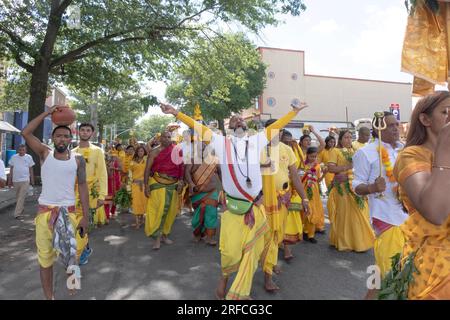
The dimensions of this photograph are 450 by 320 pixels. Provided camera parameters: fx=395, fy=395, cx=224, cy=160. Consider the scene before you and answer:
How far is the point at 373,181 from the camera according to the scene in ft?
12.1

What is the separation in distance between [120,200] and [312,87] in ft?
115

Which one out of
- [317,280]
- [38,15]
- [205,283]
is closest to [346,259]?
[317,280]

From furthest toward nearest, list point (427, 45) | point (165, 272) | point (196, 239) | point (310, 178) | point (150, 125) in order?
point (150, 125), point (310, 178), point (196, 239), point (165, 272), point (427, 45)

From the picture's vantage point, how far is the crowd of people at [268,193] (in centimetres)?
190

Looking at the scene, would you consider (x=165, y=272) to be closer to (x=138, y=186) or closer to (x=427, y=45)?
(x=427, y=45)

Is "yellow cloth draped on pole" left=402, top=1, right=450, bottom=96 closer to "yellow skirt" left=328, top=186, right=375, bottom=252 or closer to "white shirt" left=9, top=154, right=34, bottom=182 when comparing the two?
"yellow skirt" left=328, top=186, right=375, bottom=252

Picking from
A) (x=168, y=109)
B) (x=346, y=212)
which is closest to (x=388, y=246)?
(x=168, y=109)

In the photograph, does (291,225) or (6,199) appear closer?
(291,225)

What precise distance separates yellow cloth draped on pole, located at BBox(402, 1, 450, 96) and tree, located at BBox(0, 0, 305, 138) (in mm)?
10598

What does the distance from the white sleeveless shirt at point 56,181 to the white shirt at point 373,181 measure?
2810mm

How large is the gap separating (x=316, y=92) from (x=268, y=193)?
38.8 metres

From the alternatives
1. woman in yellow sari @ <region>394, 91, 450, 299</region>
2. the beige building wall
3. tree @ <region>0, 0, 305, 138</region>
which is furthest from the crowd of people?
the beige building wall

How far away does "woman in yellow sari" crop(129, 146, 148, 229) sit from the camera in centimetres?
870
